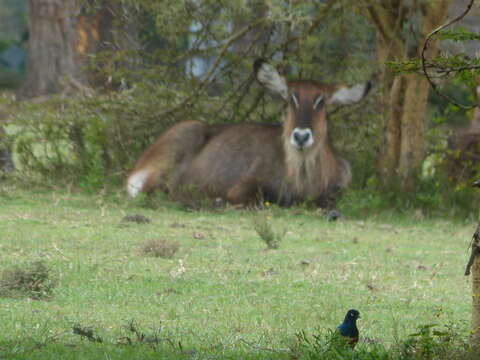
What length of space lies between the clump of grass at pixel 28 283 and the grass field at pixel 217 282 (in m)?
0.06

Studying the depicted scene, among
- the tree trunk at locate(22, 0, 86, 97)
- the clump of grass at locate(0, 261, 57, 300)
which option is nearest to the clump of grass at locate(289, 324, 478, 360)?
the clump of grass at locate(0, 261, 57, 300)

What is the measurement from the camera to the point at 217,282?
612 cm

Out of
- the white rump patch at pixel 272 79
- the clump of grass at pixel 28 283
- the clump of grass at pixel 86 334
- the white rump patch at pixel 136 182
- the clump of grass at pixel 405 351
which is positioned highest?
the white rump patch at pixel 272 79

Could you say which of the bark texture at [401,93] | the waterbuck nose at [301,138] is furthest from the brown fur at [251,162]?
the bark texture at [401,93]

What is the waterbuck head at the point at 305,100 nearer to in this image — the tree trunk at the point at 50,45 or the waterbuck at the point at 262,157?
the waterbuck at the point at 262,157

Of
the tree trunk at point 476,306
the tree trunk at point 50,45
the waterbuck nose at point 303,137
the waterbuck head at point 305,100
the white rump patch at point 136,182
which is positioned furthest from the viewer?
the tree trunk at point 50,45

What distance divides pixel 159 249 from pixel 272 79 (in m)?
3.95

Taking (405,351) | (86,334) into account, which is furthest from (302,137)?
(405,351)

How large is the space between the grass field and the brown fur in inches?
29.9

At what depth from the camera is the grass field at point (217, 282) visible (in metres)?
4.48

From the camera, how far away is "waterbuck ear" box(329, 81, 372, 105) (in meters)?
10.5

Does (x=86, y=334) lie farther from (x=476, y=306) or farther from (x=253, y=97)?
(x=253, y=97)

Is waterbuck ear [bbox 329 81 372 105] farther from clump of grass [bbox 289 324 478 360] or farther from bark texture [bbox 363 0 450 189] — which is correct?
clump of grass [bbox 289 324 478 360]

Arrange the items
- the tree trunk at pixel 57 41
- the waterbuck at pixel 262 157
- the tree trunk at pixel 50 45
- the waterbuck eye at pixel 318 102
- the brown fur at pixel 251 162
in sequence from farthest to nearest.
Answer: the tree trunk at pixel 50 45 → the tree trunk at pixel 57 41 → the brown fur at pixel 251 162 → the waterbuck at pixel 262 157 → the waterbuck eye at pixel 318 102
